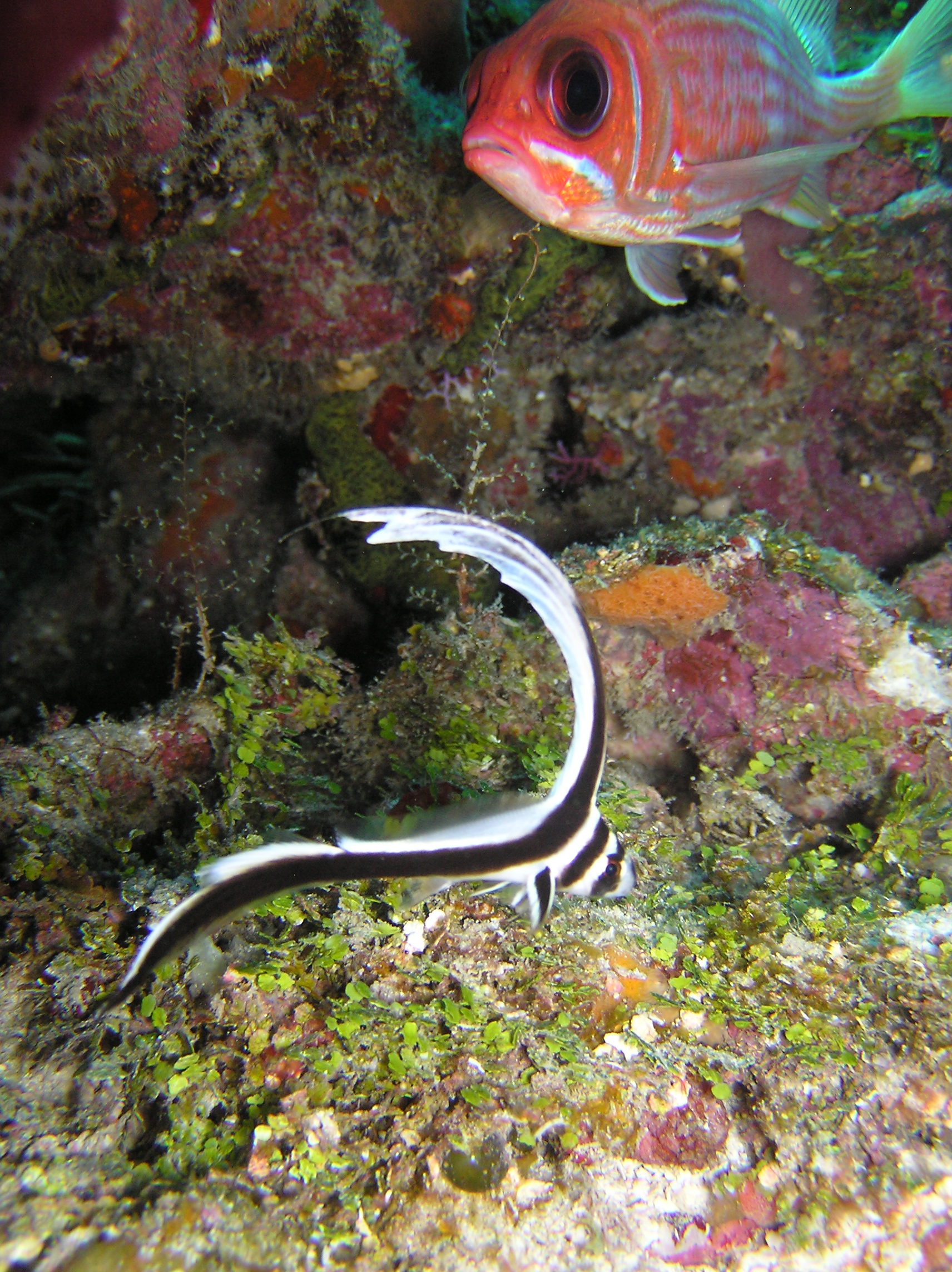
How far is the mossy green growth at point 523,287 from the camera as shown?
4.46m

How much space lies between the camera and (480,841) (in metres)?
1.55

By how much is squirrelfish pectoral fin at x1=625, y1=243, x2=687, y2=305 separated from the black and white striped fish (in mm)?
2745

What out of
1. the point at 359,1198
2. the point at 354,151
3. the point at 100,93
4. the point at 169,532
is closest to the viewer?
the point at 359,1198

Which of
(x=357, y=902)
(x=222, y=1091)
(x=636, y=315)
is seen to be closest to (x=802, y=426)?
(x=636, y=315)

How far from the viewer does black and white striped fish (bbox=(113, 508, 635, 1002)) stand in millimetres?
1397

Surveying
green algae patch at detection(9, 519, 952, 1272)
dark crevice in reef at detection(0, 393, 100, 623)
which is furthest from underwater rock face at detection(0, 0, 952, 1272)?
dark crevice in reef at detection(0, 393, 100, 623)

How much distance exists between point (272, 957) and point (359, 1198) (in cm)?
76

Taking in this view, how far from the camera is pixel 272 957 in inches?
85.5

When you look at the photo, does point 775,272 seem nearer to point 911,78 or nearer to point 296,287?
point 911,78

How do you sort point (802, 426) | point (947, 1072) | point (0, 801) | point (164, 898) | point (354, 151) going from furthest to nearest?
point (802, 426) < point (354, 151) < point (0, 801) < point (164, 898) < point (947, 1072)

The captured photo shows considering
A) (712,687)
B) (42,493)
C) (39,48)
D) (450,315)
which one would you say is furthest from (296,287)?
(42,493)

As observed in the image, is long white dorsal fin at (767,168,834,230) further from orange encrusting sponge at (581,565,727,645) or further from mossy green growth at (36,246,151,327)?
mossy green growth at (36,246,151,327)

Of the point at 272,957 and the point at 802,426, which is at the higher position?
the point at 802,426

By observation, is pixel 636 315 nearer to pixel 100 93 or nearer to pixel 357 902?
pixel 100 93
